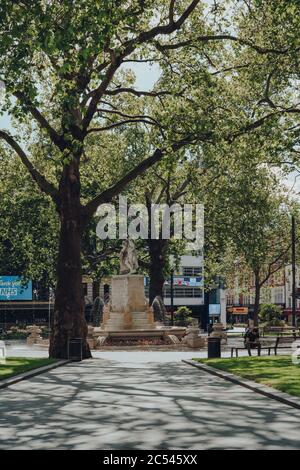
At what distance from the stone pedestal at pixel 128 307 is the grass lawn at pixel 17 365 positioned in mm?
13771

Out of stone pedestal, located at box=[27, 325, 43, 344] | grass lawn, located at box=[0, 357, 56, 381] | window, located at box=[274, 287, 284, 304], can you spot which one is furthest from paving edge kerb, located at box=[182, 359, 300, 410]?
window, located at box=[274, 287, 284, 304]

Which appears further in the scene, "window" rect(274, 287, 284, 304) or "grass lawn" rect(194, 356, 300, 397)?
"window" rect(274, 287, 284, 304)

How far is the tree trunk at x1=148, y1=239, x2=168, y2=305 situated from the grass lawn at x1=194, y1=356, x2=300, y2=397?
69.4 ft

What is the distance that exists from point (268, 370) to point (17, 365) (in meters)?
7.27

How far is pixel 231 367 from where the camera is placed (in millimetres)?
21734

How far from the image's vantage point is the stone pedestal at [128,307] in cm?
3925

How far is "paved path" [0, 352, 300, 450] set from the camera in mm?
9648

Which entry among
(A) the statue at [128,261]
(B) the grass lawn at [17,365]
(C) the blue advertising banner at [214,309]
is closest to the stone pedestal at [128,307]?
(A) the statue at [128,261]

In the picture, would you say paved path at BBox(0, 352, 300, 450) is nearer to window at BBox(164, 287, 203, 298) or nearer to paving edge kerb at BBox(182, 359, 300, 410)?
paving edge kerb at BBox(182, 359, 300, 410)

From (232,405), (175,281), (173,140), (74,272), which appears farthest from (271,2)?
(175,281)

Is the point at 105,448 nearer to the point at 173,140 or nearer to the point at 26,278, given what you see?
the point at 173,140

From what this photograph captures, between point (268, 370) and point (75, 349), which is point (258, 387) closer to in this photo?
point (268, 370)

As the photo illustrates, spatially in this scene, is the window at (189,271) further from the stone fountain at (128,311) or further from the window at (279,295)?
the stone fountain at (128,311)

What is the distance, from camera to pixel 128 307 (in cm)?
3947
